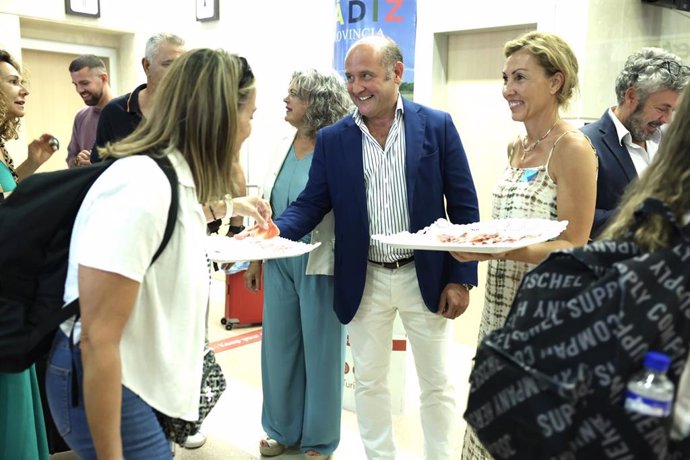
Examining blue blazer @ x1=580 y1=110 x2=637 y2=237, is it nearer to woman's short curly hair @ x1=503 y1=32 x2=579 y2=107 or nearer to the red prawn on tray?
woman's short curly hair @ x1=503 y1=32 x2=579 y2=107

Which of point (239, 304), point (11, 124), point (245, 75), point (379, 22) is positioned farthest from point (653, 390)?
point (239, 304)

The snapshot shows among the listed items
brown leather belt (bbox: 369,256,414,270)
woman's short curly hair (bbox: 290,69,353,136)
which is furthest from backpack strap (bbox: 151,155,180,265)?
woman's short curly hair (bbox: 290,69,353,136)

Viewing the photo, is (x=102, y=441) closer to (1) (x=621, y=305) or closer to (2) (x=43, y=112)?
(1) (x=621, y=305)

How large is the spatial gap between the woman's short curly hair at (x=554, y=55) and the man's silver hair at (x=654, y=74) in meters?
0.74

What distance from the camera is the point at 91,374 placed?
3.76 ft

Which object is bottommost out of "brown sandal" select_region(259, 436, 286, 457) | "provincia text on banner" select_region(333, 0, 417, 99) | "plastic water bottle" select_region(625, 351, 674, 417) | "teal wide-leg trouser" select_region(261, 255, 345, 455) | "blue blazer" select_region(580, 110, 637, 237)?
"brown sandal" select_region(259, 436, 286, 457)

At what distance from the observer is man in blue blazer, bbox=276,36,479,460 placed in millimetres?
2359

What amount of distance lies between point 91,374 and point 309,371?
173cm

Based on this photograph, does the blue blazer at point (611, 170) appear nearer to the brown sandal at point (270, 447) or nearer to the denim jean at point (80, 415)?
the brown sandal at point (270, 447)

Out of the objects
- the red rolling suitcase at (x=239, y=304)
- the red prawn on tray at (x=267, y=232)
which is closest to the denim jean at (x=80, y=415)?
the red prawn on tray at (x=267, y=232)

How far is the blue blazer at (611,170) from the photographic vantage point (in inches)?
99.4

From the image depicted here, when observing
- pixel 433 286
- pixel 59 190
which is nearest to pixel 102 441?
pixel 59 190

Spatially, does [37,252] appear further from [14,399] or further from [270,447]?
[270,447]

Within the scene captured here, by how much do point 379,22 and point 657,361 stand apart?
3.48 meters
